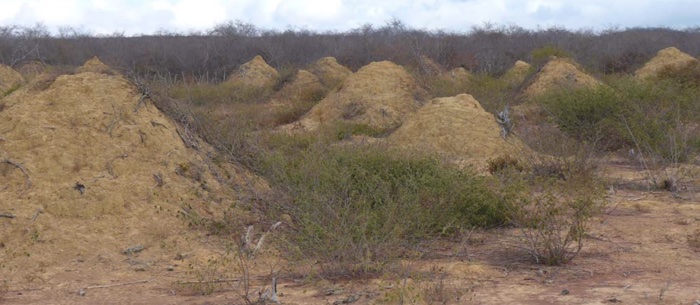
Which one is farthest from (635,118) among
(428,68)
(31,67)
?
(31,67)

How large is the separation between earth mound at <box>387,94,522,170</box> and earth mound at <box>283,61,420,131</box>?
2.75 m

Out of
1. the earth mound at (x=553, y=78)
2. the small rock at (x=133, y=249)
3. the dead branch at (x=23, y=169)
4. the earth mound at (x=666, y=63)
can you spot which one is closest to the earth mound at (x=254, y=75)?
the earth mound at (x=553, y=78)

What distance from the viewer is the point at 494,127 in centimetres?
1002

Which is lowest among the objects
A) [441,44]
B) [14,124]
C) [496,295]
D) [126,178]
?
[496,295]

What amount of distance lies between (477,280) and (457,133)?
476 centimetres

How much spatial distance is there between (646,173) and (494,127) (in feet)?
6.48

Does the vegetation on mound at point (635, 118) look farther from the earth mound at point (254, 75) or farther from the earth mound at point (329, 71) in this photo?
the earth mound at point (254, 75)

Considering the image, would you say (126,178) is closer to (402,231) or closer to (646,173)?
(402,231)

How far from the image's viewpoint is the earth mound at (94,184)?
5.47m

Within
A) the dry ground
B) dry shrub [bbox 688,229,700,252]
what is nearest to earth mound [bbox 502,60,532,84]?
dry shrub [bbox 688,229,700,252]

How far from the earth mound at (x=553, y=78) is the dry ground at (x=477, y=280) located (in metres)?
9.26

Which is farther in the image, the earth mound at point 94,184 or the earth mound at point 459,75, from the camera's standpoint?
the earth mound at point 459,75

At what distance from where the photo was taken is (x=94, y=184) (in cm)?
614

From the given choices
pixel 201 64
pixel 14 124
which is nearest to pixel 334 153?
pixel 14 124
